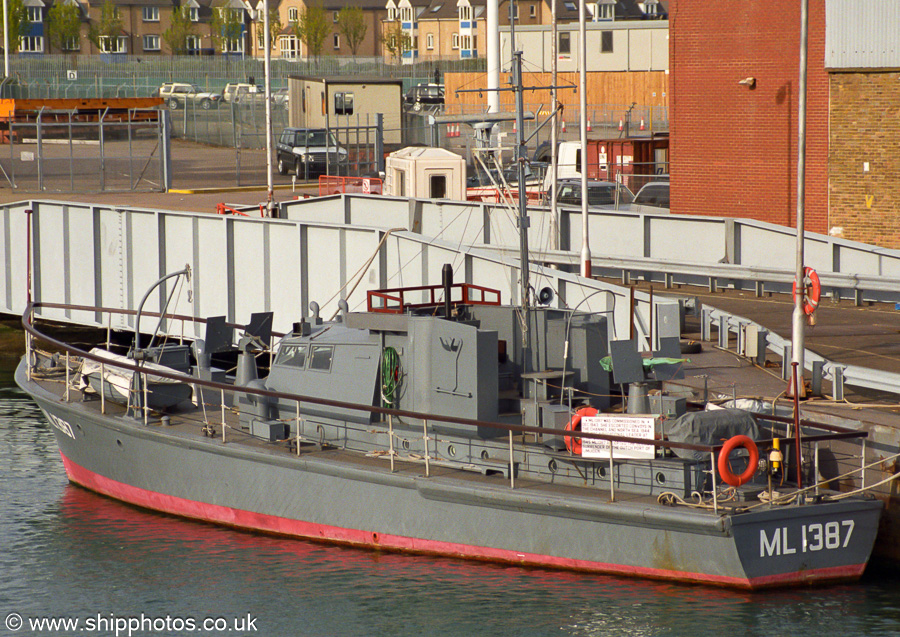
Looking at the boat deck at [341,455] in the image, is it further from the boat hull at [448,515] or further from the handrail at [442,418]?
the handrail at [442,418]

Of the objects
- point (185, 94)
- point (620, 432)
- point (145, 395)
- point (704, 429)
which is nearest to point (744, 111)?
point (704, 429)

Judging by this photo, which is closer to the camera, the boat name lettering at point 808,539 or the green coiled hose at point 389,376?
the boat name lettering at point 808,539

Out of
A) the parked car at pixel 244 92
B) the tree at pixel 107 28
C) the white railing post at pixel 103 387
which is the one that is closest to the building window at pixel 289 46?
the tree at pixel 107 28

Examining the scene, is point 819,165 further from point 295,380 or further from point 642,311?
point 295,380

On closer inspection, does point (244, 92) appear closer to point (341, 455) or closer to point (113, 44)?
point (113, 44)

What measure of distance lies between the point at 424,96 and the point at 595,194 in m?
41.4

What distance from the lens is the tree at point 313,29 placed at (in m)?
108

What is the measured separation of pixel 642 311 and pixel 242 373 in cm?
651

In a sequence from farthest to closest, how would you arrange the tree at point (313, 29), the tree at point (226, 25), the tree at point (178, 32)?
the tree at point (313, 29), the tree at point (226, 25), the tree at point (178, 32)

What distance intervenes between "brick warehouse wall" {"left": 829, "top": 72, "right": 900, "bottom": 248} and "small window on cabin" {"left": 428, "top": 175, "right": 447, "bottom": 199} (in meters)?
11.9

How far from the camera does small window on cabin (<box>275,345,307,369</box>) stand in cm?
1612

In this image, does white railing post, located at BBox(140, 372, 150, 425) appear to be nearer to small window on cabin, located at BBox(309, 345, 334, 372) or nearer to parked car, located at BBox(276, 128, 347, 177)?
small window on cabin, located at BBox(309, 345, 334, 372)

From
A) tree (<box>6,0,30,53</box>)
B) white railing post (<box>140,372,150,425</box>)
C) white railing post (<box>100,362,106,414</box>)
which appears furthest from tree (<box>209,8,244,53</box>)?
white railing post (<box>140,372,150,425</box>)

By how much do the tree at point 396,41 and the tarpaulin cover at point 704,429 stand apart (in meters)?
99.9
